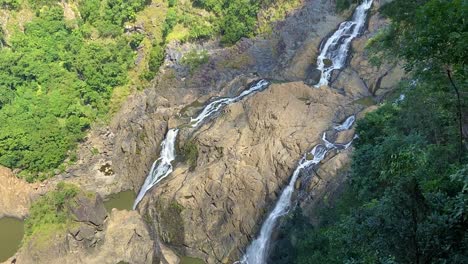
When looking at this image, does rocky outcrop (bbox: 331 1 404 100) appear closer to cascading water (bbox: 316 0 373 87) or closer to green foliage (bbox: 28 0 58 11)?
cascading water (bbox: 316 0 373 87)

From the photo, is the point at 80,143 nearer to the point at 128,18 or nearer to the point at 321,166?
the point at 128,18

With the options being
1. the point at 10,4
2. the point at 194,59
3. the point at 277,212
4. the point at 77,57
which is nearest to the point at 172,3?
the point at 194,59

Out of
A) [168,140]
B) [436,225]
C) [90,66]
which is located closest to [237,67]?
[168,140]

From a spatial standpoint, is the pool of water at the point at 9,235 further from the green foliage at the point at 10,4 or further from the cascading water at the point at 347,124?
the cascading water at the point at 347,124

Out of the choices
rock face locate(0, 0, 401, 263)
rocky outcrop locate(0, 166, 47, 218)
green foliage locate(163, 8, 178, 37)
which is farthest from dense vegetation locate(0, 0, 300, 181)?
rock face locate(0, 0, 401, 263)

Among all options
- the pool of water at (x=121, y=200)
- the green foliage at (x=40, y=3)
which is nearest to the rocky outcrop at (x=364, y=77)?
the pool of water at (x=121, y=200)

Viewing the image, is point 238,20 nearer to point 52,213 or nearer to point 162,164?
point 162,164

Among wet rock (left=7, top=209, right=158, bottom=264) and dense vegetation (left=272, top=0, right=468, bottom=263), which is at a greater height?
dense vegetation (left=272, top=0, right=468, bottom=263)
